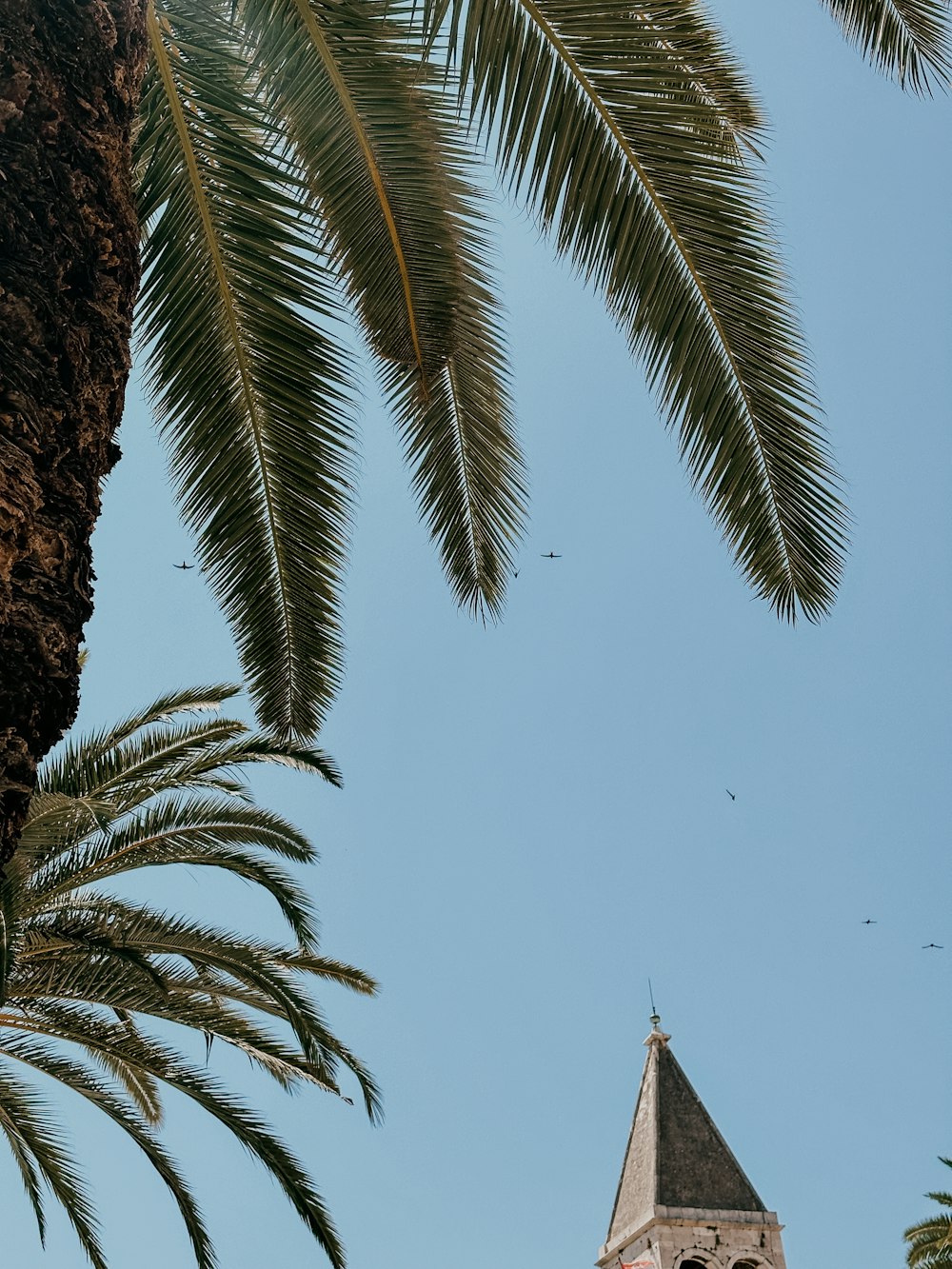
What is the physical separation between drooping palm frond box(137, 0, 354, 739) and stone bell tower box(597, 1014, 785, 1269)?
75.2 ft

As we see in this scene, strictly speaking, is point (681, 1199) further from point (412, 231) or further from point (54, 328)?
point (54, 328)

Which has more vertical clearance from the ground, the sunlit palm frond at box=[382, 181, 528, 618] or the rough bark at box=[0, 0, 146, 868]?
the sunlit palm frond at box=[382, 181, 528, 618]

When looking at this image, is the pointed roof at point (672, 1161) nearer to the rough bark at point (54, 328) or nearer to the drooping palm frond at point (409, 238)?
the drooping palm frond at point (409, 238)

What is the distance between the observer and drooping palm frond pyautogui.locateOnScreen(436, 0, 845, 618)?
4.57 metres

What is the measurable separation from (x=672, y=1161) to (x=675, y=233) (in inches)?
1017

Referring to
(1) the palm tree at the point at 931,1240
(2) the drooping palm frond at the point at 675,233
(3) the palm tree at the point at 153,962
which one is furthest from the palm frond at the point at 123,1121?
(1) the palm tree at the point at 931,1240

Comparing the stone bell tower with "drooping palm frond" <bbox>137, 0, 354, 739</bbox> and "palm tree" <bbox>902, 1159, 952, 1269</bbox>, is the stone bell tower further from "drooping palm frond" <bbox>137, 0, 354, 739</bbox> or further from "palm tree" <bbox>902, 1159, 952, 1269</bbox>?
"drooping palm frond" <bbox>137, 0, 354, 739</bbox>

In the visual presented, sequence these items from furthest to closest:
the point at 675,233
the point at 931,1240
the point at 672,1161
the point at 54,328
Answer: the point at 672,1161
the point at 931,1240
the point at 675,233
the point at 54,328

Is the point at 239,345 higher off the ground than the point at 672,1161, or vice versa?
the point at 239,345

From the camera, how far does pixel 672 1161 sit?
88.3 feet

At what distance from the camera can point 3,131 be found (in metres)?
2.71

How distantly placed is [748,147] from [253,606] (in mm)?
3265

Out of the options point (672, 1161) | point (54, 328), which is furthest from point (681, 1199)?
point (54, 328)

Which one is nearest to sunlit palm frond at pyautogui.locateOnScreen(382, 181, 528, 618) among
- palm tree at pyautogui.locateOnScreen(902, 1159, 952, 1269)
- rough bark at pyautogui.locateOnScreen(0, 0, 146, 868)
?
rough bark at pyautogui.locateOnScreen(0, 0, 146, 868)
